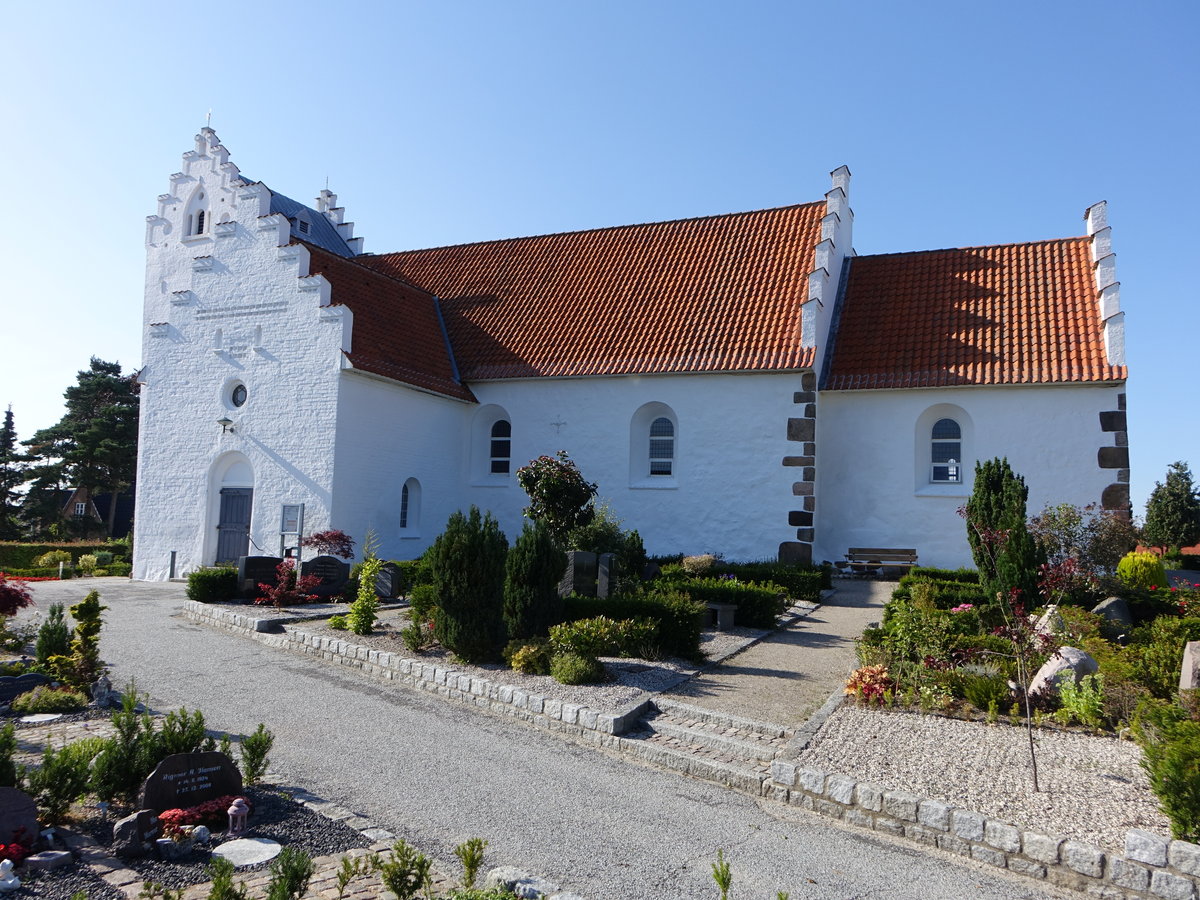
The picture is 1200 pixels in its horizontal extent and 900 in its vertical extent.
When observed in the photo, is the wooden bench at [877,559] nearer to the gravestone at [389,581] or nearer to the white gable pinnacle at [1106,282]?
the white gable pinnacle at [1106,282]

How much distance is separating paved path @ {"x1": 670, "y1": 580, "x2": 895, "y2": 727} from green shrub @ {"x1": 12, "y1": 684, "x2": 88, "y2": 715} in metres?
5.77

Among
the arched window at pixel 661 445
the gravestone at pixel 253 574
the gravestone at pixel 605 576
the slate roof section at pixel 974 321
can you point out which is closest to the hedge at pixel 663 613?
the gravestone at pixel 605 576

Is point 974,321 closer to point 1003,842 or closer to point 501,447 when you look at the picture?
point 501,447

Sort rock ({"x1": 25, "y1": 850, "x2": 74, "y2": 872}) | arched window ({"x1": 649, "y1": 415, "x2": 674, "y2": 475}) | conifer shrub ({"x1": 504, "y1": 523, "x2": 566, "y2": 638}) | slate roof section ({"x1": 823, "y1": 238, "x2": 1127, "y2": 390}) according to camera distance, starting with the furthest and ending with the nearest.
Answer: arched window ({"x1": 649, "y1": 415, "x2": 674, "y2": 475}) < slate roof section ({"x1": 823, "y1": 238, "x2": 1127, "y2": 390}) < conifer shrub ({"x1": 504, "y1": 523, "x2": 566, "y2": 638}) < rock ({"x1": 25, "y1": 850, "x2": 74, "y2": 872})

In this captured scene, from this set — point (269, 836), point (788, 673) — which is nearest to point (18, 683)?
point (269, 836)

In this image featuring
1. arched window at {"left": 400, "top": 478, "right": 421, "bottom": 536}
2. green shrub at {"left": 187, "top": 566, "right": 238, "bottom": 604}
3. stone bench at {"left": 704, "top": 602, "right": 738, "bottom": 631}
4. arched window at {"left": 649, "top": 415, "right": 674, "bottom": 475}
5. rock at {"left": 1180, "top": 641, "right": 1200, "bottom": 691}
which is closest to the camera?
rock at {"left": 1180, "top": 641, "right": 1200, "bottom": 691}

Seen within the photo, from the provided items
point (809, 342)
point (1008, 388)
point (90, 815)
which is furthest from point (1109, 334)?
point (90, 815)

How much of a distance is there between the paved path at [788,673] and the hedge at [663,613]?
1.78 feet

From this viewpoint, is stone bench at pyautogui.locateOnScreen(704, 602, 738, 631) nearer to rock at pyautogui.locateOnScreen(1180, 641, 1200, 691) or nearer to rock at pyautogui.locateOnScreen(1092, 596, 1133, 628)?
rock at pyautogui.locateOnScreen(1092, 596, 1133, 628)

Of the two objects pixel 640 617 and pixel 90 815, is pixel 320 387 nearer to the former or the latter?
pixel 640 617

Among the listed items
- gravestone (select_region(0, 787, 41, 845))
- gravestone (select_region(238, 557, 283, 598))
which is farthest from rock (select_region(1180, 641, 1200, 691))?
gravestone (select_region(238, 557, 283, 598))

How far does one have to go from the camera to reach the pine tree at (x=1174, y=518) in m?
36.8

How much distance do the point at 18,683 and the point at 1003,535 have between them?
10887 millimetres

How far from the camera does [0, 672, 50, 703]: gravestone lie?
26.3 feet
